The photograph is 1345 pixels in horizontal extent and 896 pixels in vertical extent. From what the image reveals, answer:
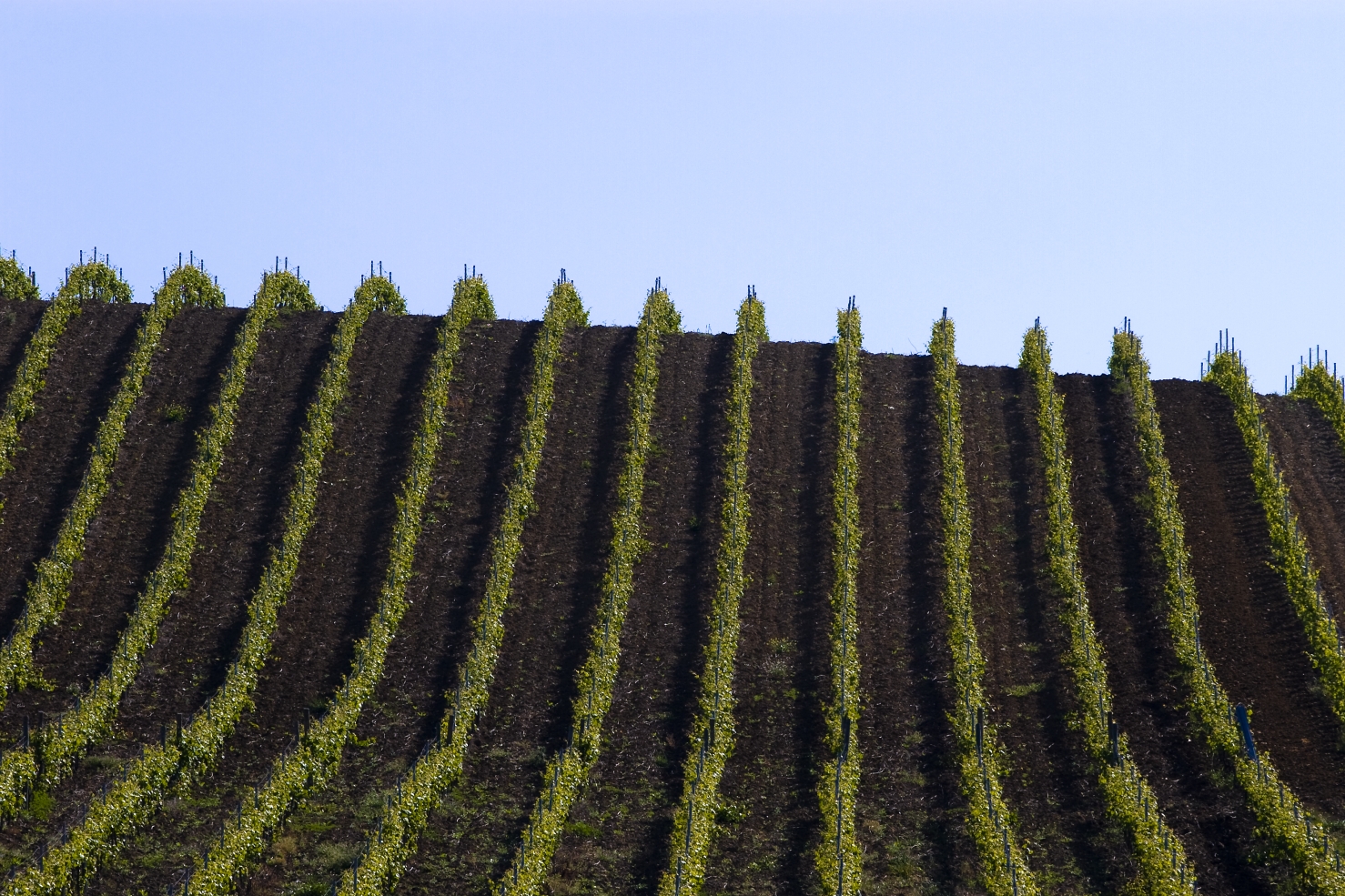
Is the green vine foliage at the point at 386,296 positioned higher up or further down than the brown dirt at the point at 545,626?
higher up

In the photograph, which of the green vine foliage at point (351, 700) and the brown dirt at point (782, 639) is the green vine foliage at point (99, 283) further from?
the brown dirt at point (782, 639)

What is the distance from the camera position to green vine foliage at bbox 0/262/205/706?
40750 mm

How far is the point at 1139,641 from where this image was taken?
1713 inches

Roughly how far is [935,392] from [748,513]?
11.1m

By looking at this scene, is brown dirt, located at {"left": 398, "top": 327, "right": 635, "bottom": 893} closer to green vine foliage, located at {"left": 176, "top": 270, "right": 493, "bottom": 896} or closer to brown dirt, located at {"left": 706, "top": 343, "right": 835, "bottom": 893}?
green vine foliage, located at {"left": 176, "top": 270, "right": 493, "bottom": 896}

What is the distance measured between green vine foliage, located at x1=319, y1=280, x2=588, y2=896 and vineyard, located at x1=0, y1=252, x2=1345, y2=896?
0.46 ft

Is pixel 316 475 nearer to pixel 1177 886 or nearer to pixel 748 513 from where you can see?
pixel 748 513

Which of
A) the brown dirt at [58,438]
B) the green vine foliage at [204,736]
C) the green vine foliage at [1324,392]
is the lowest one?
the green vine foliage at [204,736]

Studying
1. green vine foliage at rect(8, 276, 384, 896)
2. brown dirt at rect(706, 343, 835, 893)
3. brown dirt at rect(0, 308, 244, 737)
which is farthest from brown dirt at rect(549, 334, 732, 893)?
brown dirt at rect(0, 308, 244, 737)

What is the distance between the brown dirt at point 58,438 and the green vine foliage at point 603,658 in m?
16.6

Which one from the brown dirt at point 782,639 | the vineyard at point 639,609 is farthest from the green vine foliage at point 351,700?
the brown dirt at point 782,639

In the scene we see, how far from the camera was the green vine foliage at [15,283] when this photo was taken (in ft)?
206

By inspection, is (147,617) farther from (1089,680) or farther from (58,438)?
(1089,680)

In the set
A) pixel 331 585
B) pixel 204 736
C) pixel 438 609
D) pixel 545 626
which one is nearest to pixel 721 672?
pixel 545 626
